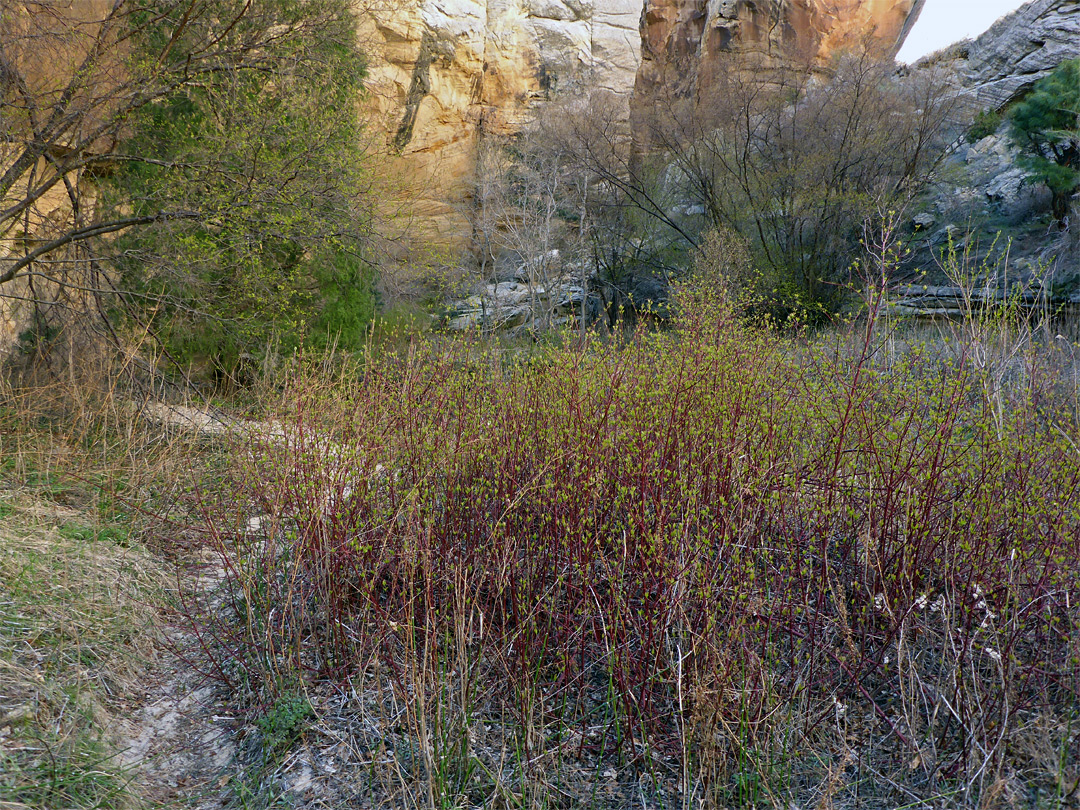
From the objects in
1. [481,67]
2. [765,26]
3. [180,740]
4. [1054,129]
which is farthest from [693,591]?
[765,26]

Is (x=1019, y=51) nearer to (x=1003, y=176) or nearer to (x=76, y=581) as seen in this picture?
(x=1003, y=176)

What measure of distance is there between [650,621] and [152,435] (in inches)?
205

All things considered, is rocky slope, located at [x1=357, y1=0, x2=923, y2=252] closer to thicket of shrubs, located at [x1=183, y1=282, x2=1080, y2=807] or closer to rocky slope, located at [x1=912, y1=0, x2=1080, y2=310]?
rocky slope, located at [x1=912, y1=0, x2=1080, y2=310]

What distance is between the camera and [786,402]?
11.2 ft

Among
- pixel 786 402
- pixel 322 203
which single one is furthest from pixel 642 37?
pixel 786 402

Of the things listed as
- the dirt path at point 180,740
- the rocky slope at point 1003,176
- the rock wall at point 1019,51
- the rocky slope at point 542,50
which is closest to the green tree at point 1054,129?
the rocky slope at point 1003,176

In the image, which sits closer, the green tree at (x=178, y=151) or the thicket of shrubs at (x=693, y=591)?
the thicket of shrubs at (x=693, y=591)

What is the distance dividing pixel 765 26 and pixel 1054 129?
1983 cm

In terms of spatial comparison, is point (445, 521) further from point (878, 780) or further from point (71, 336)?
point (71, 336)

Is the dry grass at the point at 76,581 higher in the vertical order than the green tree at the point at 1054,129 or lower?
lower

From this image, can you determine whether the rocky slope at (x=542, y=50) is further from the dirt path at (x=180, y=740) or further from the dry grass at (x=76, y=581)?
the dirt path at (x=180, y=740)

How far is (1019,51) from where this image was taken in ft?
75.2

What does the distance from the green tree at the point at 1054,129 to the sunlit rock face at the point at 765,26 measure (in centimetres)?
1556

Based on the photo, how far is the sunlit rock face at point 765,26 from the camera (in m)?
31.5
